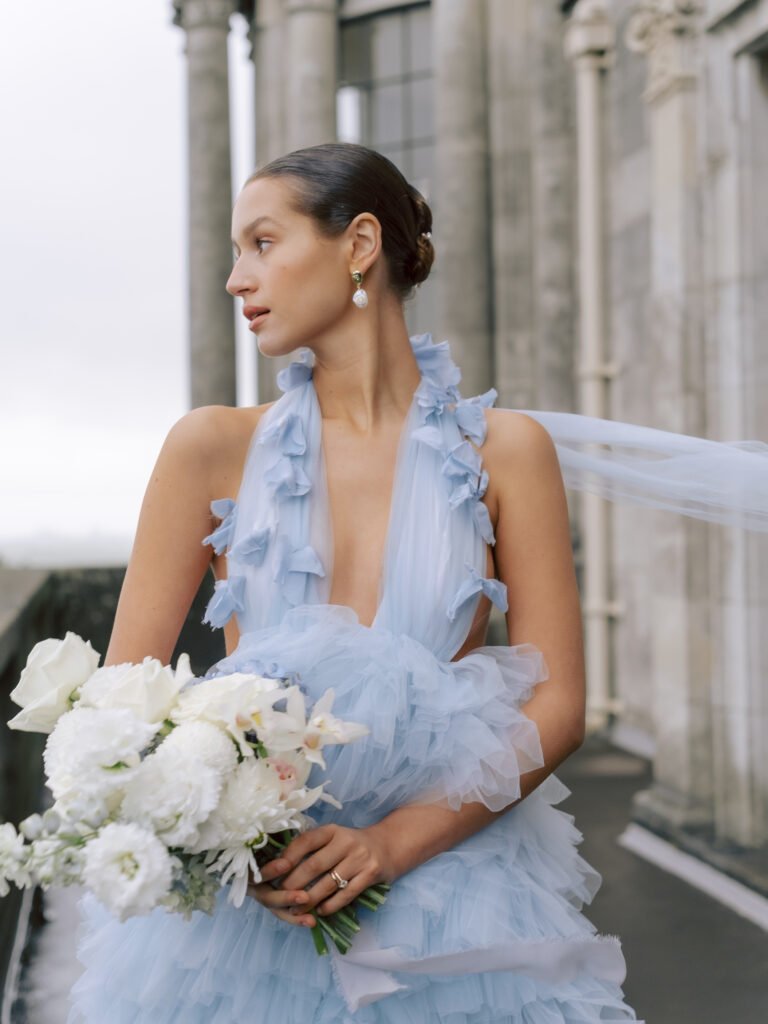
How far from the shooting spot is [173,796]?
4.95ft

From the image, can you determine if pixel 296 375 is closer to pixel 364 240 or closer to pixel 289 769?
pixel 364 240

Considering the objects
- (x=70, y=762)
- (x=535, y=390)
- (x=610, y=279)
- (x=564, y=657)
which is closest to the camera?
(x=70, y=762)

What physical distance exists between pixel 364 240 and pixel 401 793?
813 millimetres

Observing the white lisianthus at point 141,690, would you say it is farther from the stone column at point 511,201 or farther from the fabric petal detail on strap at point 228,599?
the stone column at point 511,201

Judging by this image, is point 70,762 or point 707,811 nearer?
point 70,762

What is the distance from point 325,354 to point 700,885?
4.39 meters

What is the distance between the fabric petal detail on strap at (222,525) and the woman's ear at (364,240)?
40cm

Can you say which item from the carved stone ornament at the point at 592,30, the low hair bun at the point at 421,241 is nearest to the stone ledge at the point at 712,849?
the low hair bun at the point at 421,241

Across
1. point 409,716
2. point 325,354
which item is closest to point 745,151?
Answer: point 325,354

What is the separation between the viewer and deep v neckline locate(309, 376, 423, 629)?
201 centimetres

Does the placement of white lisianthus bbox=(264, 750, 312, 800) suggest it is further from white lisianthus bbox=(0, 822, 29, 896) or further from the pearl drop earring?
the pearl drop earring

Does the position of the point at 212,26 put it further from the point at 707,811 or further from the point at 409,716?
the point at 409,716

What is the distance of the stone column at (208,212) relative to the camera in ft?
42.6

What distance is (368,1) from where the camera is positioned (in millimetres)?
12820
